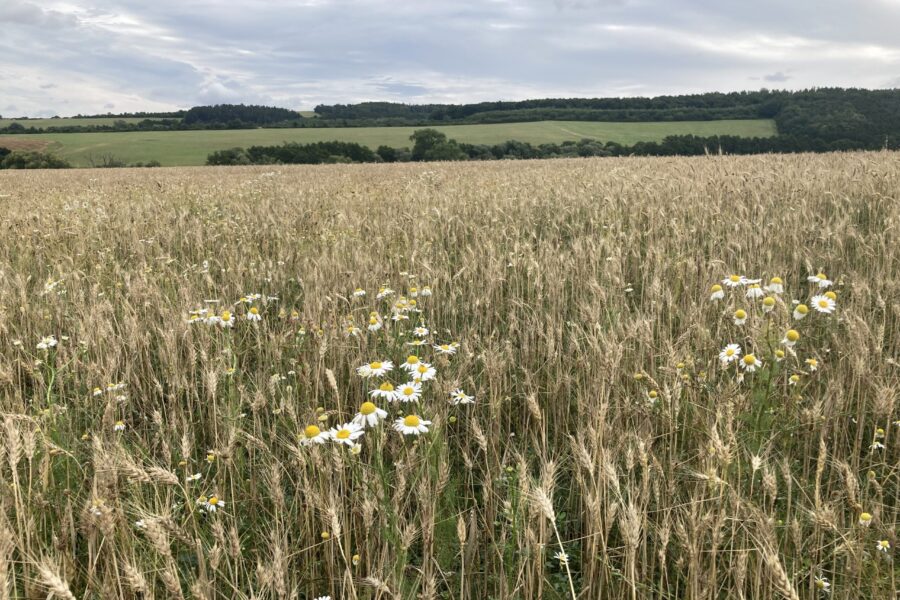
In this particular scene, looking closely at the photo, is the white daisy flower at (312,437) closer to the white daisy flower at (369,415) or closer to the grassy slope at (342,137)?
the white daisy flower at (369,415)

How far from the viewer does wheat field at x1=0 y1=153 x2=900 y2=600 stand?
5.06 ft

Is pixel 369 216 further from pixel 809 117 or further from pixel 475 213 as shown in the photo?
pixel 809 117

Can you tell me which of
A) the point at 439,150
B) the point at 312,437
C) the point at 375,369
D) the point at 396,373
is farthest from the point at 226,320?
the point at 439,150

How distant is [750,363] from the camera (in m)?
2.33

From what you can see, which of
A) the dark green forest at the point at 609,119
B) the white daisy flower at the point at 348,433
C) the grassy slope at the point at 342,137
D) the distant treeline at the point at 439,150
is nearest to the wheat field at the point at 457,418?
the white daisy flower at the point at 348,433

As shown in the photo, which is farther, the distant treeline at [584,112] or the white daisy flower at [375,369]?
the distant treeline at [584,112]

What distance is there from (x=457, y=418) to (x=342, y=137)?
200 feet

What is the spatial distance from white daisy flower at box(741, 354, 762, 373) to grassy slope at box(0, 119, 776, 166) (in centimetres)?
5078

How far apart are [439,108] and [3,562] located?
3871 inches

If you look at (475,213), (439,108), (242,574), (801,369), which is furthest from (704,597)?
(439,108)

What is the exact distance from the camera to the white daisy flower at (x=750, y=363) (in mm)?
2234

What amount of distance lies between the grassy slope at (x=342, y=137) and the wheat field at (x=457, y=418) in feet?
159

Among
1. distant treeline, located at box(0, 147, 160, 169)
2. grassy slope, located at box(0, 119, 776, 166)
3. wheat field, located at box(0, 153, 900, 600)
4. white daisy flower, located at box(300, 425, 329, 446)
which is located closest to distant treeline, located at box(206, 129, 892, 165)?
grassy slope, located at box(0, 119, 776, 166)

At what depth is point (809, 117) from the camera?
1948 inches
